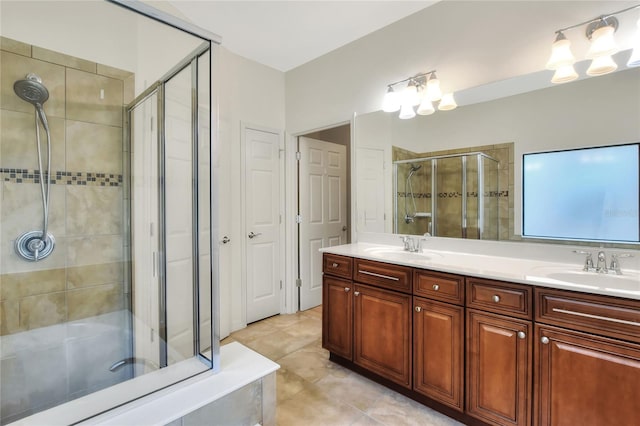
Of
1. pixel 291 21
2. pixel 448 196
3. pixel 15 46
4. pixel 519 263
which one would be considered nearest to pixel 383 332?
pixel 519 263

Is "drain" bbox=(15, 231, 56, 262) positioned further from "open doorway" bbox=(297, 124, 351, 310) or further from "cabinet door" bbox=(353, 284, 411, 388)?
"open doorway" bbox=(297, 124, 351, 310)

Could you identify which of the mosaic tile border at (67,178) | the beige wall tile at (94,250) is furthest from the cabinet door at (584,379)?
the mosaic tile border at (67,178)

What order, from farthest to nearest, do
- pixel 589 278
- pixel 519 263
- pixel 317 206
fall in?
pixel 317 206, pixel 519 263, pixel 589 278

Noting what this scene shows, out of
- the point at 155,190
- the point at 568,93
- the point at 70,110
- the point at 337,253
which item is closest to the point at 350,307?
the point at 337,253

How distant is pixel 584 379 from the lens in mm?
1279

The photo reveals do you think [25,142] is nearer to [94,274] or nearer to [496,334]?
[94,274]

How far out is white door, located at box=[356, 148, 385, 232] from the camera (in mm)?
2625

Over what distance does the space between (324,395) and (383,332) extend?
0.56 m

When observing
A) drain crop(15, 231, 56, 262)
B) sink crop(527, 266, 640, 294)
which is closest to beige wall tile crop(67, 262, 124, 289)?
drain crop(15, 231, 56, 262)

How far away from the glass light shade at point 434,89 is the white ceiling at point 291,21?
57cm

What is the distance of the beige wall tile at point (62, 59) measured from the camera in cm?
168

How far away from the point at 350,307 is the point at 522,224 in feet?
4.10

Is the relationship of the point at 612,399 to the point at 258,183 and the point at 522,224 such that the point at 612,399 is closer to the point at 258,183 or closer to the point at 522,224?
the point at 522,224

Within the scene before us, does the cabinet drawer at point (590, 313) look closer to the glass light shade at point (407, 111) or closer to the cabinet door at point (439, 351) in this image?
the cabinet door at point (439, 351)
